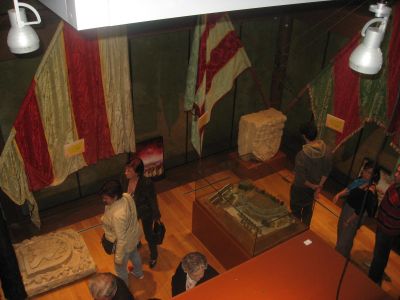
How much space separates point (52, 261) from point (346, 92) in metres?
4.65

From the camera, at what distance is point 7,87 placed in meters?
5.16

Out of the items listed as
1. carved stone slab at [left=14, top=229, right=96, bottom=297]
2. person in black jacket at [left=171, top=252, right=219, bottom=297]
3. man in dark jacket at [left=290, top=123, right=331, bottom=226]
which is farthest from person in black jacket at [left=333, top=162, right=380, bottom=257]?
carved stone slab at [left=14, top=229, right=96, bottom=297]

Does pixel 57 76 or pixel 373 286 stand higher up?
pixel 57 76

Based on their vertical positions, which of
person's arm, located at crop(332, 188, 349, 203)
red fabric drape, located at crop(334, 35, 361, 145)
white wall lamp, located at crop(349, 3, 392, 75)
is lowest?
person's arm, located at crop(332, 188, 349, 203)

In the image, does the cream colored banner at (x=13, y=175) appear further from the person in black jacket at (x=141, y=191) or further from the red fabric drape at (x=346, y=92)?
the red fabric drape at (x=346, y=92)

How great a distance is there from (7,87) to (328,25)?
4.66m

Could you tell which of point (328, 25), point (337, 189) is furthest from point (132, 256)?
point (328, 25)

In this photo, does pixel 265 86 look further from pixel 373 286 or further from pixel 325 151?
pixel 373 286

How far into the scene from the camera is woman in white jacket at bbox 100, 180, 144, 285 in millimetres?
4241

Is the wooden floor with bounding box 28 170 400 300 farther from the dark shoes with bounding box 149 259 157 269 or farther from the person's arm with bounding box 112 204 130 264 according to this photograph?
the person's arm with bounding box 112 204 130 264

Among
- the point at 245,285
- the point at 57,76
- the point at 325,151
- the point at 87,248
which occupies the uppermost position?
the point at 57,76

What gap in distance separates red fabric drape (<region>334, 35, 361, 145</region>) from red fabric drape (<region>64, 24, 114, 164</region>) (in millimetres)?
3349

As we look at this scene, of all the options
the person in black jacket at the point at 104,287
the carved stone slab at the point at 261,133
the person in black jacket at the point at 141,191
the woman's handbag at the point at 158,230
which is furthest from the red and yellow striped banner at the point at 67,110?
the person in black jacket at the point at 104,287

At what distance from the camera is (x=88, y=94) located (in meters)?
5.46
